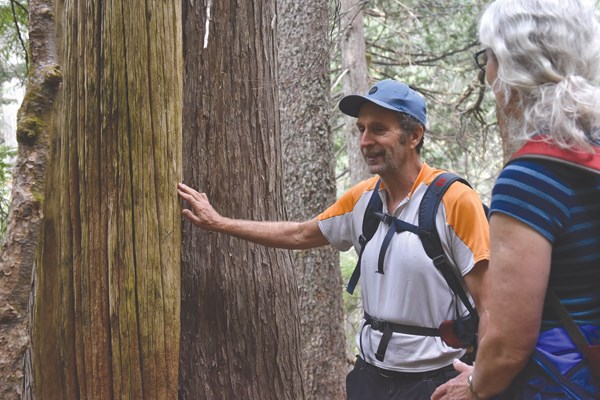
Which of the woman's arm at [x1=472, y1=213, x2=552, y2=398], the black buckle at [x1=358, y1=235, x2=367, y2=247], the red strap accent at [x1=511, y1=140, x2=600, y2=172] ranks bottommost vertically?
the woman's arm at [x1=472, y1=213, x2=552, y2=398]

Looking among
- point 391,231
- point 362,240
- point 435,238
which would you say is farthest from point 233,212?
point 435,238

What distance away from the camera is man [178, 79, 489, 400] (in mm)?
3217

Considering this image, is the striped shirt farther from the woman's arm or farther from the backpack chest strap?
the backpack chest strap

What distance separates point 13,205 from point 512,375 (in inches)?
87.4

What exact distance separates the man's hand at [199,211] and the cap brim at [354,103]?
1.02 metres

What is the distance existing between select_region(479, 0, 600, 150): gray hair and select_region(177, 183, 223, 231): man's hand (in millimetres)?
1710

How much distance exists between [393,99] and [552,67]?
1.69 metres

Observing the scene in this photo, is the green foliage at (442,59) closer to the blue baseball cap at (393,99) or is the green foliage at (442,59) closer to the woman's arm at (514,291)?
the blue baseball cap at (393,99)

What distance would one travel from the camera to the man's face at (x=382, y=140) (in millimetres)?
3631

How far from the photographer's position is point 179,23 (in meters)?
3.15

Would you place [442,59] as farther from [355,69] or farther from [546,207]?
[546,207]

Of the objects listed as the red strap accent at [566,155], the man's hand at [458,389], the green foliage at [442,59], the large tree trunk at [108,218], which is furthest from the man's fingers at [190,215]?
the green foliage at [442,59]

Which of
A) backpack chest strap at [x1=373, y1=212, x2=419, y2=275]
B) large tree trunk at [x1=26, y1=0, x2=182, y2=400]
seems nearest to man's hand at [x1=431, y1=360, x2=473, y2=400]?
backpack chest strap at [x1=373, y1=212, x2=419, y2=275]

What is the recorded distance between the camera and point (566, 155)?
1.94m
